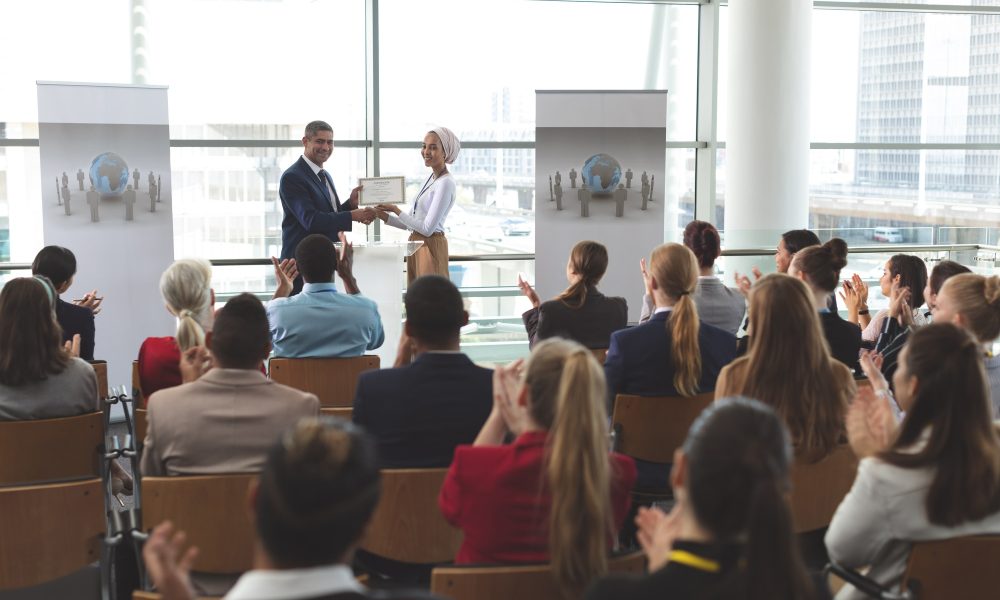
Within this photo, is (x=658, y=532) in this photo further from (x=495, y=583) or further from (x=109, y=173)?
(x=109, y=173)

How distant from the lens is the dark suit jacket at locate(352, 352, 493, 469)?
2.92 m

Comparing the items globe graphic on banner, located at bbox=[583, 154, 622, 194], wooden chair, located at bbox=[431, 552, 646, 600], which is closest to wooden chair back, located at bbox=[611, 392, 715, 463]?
wooden chair, located at bbox=[431, 552, 646, 600]

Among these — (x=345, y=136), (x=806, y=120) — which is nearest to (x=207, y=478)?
(x=345, y=136)

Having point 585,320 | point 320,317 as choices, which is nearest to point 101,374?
point 320,317

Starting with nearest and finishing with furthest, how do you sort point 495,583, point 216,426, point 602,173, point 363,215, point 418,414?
point 495,583 → point 216,426 → point 418,414 → point 363,215 → point 602,173

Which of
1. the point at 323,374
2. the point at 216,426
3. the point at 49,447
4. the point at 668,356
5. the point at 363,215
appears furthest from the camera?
the point at 363,215

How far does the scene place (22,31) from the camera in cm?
784

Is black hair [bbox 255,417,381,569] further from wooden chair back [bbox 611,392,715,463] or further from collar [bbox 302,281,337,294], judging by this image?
collar [bbox 302,281,337,294]

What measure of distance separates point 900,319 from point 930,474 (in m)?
2.44

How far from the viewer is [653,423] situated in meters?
3.61

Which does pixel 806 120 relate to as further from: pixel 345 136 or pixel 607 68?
pixel 345 136

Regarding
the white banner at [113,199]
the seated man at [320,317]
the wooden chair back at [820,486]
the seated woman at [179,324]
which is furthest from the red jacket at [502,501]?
the white banner at [113,199]

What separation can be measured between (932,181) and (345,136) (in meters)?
5.99

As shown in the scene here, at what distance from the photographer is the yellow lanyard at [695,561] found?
64.5 inches
